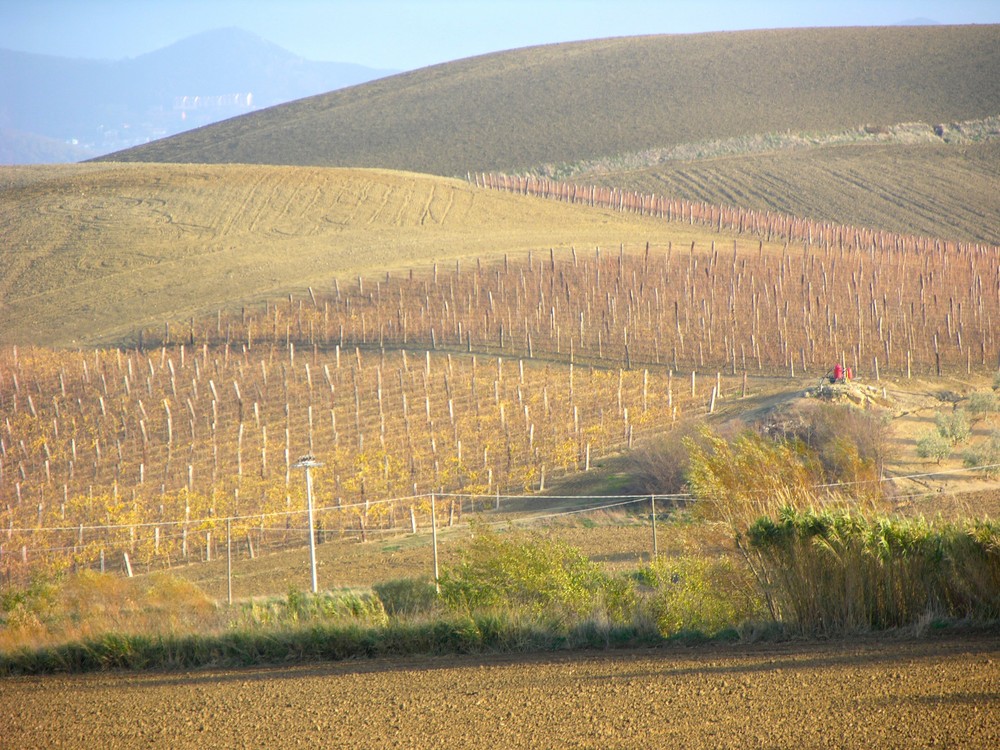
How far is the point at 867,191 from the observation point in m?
68.0

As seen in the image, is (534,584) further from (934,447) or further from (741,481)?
(934,447)

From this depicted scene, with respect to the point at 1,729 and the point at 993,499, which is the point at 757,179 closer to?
the point at 993,499

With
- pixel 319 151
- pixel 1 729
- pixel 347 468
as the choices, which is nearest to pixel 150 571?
pixel 347 468

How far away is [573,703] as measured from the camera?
7.15 metres

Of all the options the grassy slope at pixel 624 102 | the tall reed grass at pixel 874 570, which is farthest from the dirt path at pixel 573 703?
the grassy slope at pixel 624 102

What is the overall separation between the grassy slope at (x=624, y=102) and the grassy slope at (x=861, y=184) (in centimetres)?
890

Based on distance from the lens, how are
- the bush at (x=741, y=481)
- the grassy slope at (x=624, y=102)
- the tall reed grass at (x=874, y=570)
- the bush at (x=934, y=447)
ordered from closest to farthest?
the tall reed grass at (x=874, y=570)
the bush at (x=741, y=481)
the bush at (x=934, y=447)
the grassy slope at (x=624, y=102)

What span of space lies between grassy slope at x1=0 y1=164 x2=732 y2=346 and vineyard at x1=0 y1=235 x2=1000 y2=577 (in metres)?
3.84

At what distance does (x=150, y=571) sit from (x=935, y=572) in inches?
629

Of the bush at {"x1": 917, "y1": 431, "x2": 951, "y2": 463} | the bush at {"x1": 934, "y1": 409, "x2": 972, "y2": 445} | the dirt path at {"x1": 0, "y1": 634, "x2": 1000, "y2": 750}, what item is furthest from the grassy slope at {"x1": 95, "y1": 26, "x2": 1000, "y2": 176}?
the dirt path at {"x1": 0, "y1": 634, "x2": 1000, "y2": 750}

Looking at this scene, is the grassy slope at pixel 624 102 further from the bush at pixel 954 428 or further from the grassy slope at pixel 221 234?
the bush at pixel 954 428

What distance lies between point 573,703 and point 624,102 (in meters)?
94.5

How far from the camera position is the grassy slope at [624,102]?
8725 cm

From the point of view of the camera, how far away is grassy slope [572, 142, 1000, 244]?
2434 inches
